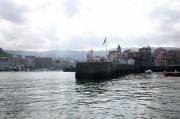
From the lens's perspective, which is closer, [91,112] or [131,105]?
[91,112]

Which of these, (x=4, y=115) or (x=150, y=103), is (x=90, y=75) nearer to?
(x=150, y=103)

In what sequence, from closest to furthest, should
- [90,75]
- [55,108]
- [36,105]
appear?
1. [55,108]
2. [36,105]
3. [90,75]

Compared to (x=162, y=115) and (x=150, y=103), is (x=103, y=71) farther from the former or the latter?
(x=162, y=115)

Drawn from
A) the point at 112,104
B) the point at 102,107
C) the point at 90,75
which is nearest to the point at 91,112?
the point at 102,107

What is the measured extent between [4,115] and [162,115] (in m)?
14.9

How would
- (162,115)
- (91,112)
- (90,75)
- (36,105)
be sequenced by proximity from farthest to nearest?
(90,75), (36,105), (91,112), (162,115)

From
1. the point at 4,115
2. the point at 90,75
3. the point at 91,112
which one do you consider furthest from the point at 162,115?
the point at 90,75

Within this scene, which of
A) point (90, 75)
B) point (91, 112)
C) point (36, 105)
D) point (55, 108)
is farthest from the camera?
point (90, 75)

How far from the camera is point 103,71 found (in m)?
110

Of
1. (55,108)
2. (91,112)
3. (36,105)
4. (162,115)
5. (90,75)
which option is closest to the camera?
(162,115)

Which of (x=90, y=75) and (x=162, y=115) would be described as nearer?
(x=162, y=115)

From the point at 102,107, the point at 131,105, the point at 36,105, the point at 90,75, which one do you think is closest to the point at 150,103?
the point at 131,105

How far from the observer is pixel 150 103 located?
1614 inches

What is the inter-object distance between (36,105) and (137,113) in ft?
41.9
